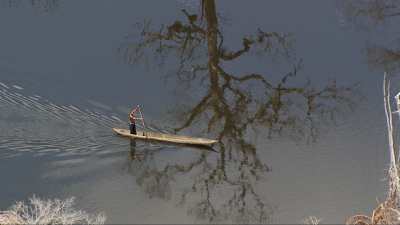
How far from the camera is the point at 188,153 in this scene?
13.5 m

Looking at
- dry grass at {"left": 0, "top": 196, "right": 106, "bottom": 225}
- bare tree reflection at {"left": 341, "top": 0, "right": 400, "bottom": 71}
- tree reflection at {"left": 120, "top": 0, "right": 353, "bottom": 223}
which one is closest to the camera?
dry grass at {"left": 0, "top": 196, "right": 106, "bottom": 225}

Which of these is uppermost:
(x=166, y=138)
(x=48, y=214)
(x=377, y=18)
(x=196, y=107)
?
(x=377, y=18)

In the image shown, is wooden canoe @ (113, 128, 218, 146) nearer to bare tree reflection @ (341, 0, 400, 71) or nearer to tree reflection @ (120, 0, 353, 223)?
tree reflection @ (120, 0, 353, 223)

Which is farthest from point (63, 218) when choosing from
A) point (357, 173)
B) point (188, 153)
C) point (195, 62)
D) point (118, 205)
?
point (195, 62)

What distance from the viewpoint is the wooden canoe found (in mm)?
13584

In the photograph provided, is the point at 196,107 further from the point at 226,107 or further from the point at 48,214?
the point at 48,214

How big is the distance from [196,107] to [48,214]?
19.5ft

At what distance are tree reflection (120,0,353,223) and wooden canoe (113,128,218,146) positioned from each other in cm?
29

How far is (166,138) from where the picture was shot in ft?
45.5

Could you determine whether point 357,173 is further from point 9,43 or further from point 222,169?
point 9,43

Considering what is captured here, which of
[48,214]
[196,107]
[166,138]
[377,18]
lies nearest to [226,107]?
[196,107]

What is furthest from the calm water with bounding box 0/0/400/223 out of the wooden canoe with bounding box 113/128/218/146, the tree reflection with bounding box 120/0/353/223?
the wooden canoe with bounding box 113/128/218/146

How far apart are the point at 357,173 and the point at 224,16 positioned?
29.0 ft

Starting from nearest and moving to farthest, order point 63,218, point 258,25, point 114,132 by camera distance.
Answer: point 63,218, point 114,132, point 258,25
